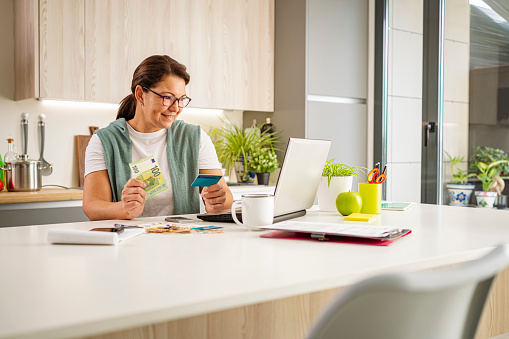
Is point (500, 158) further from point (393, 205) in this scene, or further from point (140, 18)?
point (140, 18)

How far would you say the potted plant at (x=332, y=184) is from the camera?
1872 mm

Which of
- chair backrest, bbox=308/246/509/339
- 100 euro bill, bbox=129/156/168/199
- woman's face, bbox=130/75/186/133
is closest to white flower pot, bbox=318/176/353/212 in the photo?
100 euro bill, bbox=129/156/168/199

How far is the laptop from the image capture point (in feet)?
4.95

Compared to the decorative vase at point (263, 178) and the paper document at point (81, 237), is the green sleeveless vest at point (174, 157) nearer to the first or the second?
the paper document at point (81, 237)

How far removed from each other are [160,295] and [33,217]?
2.28 metres

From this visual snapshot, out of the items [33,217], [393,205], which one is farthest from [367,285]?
[33,217]

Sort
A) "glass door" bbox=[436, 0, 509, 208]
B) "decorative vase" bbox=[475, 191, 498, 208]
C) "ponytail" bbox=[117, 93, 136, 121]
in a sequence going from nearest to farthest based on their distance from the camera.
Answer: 1. "ponytail" bbox=[117, 93, 136, 121]
2. "glass door" bbox=[436, 0, 509, 208]
3. "decorative vase" bbox=[475, 191, 498, 208]

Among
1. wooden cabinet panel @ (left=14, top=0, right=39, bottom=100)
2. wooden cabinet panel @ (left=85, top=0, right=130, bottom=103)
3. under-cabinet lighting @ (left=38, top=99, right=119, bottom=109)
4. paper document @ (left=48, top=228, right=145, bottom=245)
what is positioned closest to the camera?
paper document @ (left=48, top=228, right=145, bottom=245)

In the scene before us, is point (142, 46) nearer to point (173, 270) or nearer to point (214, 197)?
point (214, 197)

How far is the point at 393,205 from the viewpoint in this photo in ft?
6.70

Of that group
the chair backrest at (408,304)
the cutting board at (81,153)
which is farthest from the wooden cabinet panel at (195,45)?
the chair backrest at (408,304)

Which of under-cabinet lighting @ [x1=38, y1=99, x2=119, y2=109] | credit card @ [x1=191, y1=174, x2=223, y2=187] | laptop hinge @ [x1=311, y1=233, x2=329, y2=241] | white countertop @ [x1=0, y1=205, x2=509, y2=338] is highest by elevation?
under-cabinet lighting @ [x1=38, y1=99, x2=119, y2=109]

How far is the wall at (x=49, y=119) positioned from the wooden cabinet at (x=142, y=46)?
0.27ft

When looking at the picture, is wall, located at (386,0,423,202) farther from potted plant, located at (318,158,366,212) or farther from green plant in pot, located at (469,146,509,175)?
potted plant, located at (318,158,366,212)
